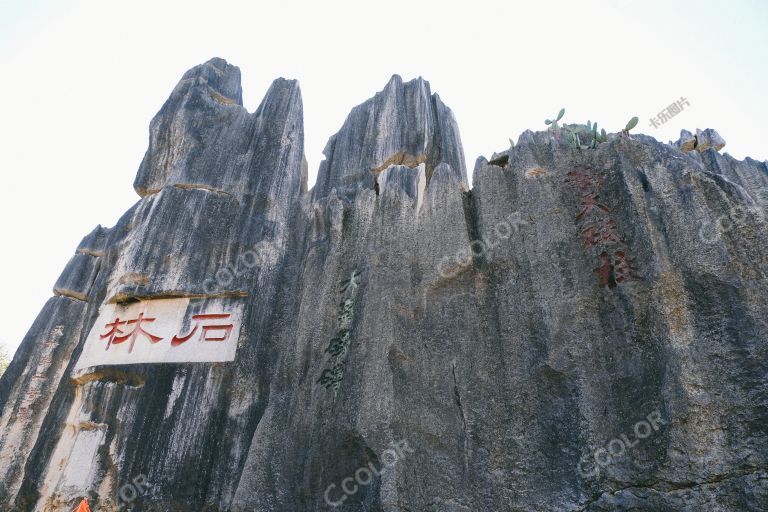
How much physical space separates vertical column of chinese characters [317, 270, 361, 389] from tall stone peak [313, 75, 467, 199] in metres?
1.88

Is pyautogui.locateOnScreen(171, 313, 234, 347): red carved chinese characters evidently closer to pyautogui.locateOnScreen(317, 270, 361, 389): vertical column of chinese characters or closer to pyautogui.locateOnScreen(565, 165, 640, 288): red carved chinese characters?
pyautogui.locateOnScreen(317, 270, 361, 389): vertical column of chinese characters

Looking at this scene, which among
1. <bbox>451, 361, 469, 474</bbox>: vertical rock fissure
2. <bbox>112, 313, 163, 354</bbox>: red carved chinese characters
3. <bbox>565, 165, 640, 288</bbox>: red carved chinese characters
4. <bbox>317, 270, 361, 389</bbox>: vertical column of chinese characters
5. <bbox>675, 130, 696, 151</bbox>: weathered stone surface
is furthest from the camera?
<bbox>675, 130, 696, 151</bbox>: weathered stone surface

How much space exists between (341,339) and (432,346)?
3.26ft

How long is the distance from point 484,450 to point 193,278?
15.1ft

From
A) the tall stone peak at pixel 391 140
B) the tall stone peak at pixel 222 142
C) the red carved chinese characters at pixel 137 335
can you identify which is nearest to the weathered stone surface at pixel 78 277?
the tall stone peak at pixel 222 142

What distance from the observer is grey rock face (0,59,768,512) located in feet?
15.5

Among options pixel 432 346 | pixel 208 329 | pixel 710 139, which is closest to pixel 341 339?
pixel 432 346

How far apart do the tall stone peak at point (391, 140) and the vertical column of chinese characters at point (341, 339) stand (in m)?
1.88

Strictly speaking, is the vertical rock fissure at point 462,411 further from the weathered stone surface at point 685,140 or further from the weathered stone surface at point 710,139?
the weathered stone surface at point 710,139

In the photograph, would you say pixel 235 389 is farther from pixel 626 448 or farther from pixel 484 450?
pixel 626 448

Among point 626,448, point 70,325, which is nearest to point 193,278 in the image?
point 70,325

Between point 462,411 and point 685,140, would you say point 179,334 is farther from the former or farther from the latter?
point 685,140

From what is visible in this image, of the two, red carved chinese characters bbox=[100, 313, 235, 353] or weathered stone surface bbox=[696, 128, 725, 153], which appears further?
weathered stone surface bbox=[696, 128, 725, 153]

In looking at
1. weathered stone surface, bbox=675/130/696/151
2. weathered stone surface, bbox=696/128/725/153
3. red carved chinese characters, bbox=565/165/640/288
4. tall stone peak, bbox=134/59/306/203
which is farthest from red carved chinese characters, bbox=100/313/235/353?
weathered stone surface, bbox=696/128/725/153
